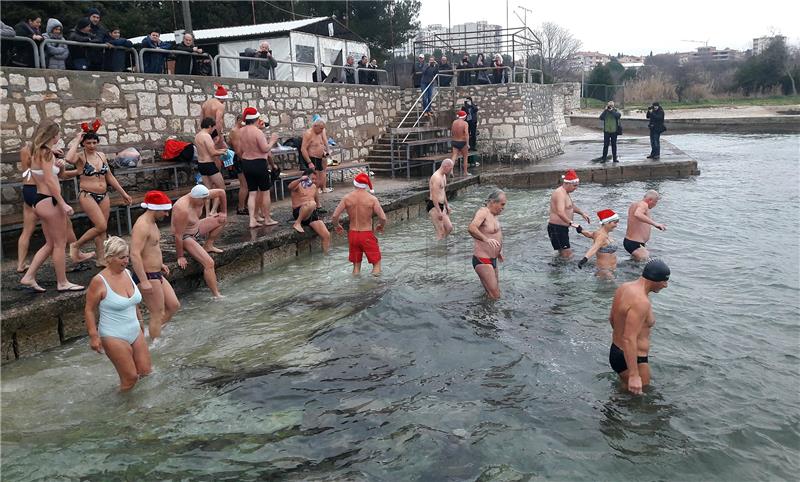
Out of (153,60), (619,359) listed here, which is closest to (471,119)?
(153,60)

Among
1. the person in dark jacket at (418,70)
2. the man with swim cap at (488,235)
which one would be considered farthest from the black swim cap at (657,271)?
the person in dark jacket at (418,70)

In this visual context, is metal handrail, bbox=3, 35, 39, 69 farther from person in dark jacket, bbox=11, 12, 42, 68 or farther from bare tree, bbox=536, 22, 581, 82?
bare tree, bbox=536, 22, 581, 82

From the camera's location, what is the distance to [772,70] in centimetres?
4353

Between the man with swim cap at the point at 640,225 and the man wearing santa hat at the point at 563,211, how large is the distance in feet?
2.12

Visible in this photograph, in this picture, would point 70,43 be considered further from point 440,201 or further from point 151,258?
point 440,201

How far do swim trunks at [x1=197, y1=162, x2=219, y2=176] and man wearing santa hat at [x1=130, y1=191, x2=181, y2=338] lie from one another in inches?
116

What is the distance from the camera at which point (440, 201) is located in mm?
10562

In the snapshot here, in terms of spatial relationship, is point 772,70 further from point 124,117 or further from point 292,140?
point 124,117

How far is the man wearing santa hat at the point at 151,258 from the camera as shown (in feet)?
19.1

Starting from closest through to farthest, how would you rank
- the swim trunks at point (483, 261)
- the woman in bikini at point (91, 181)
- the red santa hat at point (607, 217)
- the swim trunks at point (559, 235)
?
the woman in bikini at point (91, 181) → the swim trunks at point (483, 261) → the red santa hat at point (607, 217) → the swim trunks at point (559, 235)

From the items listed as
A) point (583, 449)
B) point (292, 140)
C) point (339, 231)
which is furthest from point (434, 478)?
point (292, 140)

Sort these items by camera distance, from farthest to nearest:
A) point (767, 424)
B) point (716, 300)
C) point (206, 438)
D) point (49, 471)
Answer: point (716, 300)
point (767, 424)
point (206, 438)
point (49, 471)

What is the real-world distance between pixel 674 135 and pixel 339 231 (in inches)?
1097

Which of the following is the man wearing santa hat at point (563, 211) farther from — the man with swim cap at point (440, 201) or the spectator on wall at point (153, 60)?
the spectator on wall at point (153, 60)
